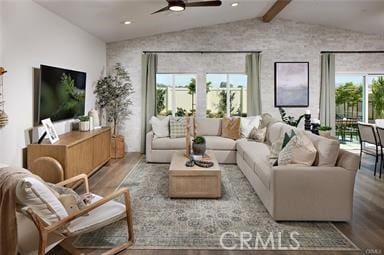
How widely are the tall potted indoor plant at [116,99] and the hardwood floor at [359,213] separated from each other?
753 millimetres

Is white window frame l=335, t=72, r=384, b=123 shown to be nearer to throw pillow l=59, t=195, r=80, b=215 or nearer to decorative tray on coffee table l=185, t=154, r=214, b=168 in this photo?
decorative tray on coffee table l=185, t=154, r=214, b=168

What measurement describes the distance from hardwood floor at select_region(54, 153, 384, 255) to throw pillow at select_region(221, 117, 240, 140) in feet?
6.70

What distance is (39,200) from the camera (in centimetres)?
237

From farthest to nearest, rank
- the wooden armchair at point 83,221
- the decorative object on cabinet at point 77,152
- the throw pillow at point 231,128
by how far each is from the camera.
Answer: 1. the throw pillow at point 231,128
2. the decorative object on cabinet at point 77,152
3. the wooden armchair at point 83,221

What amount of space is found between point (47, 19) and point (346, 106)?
23.8 feet

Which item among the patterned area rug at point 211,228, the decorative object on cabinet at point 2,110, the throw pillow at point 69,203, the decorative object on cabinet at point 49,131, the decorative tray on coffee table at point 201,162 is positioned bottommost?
the patterned area rug at point 211,228

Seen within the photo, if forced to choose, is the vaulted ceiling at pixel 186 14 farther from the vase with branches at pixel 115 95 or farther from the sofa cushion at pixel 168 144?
the sofa cushion at pixel 168 144

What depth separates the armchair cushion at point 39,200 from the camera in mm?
2297

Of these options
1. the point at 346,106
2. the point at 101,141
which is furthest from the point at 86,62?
the point at 346,106

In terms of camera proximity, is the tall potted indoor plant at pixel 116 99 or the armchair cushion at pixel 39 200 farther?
the tall potted indoor plant at pixel 116 99

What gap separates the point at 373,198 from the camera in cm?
428

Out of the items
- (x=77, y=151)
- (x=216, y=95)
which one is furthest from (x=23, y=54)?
(x=216, y=95)

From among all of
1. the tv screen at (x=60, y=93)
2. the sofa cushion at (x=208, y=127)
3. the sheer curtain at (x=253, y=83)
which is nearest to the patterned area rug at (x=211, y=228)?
the tv screen at (x=60, y=93)

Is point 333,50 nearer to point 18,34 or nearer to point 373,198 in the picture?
point 373,198
